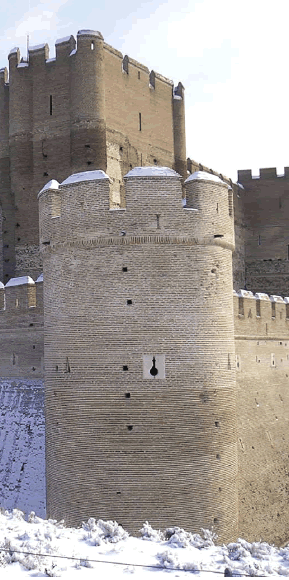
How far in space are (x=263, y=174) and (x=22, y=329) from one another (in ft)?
50.8

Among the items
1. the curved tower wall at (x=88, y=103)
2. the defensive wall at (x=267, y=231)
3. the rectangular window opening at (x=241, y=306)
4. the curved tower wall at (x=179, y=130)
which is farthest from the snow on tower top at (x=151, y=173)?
the defensive wall at (x=267, y=231)

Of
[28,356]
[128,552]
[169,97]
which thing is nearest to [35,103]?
[169,97]

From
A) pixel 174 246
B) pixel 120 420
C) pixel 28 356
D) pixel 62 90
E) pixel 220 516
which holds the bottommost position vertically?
pixel 220 516

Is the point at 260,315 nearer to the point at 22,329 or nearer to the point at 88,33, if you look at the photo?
the point at 22,329

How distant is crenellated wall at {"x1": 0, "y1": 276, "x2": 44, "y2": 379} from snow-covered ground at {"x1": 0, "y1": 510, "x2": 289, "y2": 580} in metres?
7.46

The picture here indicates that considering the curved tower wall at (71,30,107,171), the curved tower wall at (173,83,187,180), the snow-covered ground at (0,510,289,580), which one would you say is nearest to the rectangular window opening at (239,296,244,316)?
the curved tower wall at (71,30,107,171)

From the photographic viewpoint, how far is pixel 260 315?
52.5ft

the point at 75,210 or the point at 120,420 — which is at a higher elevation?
the point at 75,210

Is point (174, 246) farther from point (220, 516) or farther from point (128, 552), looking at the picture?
point (128, 552)

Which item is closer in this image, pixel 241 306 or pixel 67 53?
pixel 241 306

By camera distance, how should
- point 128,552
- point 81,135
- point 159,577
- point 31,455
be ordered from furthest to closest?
point 81,135 → point 31,455 → point 128,552 → point 159,577

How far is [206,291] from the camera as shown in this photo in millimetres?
10039

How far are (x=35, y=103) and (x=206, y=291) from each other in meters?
11.5

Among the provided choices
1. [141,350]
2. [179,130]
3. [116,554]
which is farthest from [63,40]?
[116,554]
